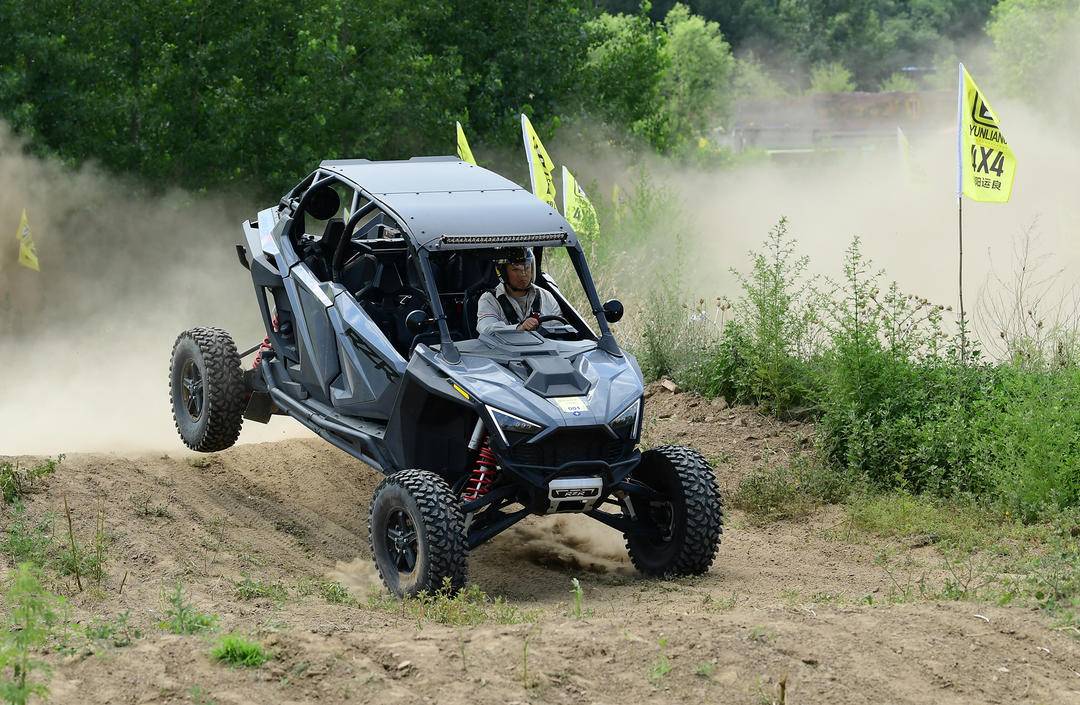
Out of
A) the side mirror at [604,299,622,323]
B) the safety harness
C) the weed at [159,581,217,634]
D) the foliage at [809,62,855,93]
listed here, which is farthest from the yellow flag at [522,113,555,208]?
the foliage at [809,62,855,93]

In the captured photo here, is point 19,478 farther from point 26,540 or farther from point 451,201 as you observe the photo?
point 451,201

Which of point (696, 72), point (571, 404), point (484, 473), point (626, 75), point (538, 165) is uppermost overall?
point (696, 72)

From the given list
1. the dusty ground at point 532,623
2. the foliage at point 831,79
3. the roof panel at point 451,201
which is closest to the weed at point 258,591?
the dusty ground at point 532,623

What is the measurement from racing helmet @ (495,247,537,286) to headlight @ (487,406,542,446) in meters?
1.49

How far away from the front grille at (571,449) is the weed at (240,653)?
232 centimetres

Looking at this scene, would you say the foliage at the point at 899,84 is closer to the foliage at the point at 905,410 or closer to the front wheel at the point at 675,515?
the foliage at the point at 905,410

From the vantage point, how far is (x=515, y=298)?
9.58 metres

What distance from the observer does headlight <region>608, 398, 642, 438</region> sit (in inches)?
335

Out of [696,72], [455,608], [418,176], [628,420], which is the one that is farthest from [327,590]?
[696,72]

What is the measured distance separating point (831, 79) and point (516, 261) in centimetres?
8528

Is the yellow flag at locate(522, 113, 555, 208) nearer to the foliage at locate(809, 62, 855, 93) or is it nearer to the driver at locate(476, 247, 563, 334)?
the driver at locate(476, 247, 563, 334)

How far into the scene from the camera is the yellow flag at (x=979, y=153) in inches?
527

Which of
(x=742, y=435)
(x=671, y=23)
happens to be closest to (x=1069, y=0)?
(x=671, y=23)

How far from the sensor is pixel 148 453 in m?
11.6
